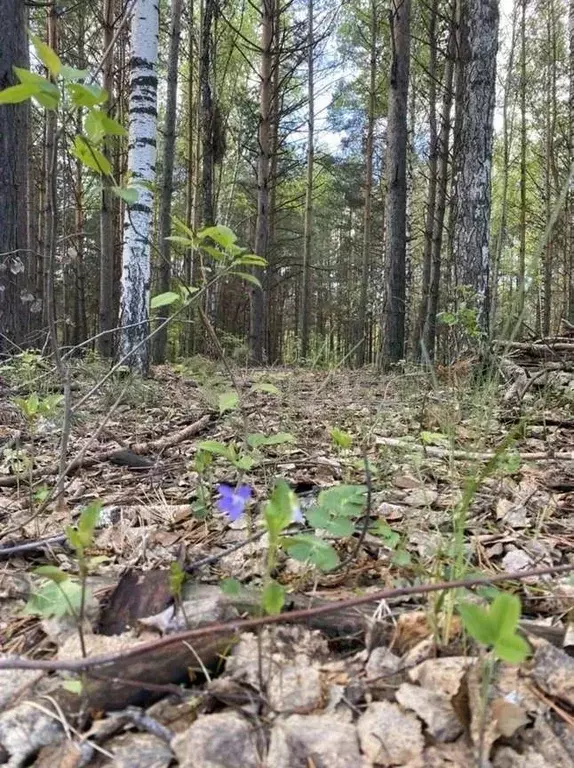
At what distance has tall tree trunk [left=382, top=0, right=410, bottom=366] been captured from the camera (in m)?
6.73

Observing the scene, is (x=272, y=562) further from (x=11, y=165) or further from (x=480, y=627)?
(x=11, y=165)

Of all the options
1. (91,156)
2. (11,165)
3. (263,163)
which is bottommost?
(91,156)

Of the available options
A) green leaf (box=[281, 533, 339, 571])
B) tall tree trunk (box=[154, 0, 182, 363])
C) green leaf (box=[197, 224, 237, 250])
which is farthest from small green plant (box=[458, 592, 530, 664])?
tall tree trunk (box=[154, 0, 182, 363])

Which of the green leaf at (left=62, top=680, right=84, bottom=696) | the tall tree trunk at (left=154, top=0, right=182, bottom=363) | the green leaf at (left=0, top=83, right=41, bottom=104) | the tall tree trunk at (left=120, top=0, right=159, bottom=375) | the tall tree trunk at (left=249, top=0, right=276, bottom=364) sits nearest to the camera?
the green leaf at (left=62, top=680, right=84, bottom=696)

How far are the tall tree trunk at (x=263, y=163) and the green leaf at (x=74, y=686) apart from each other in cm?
845

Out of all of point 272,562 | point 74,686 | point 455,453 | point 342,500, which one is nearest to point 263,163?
point 455,453

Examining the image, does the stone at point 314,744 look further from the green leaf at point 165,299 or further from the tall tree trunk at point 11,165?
the tall tree trunk at point 11,165

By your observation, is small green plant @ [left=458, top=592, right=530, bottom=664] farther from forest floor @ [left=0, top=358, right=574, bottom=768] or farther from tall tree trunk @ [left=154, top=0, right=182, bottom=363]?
tall tree trunk @ [left=154, top=0, right=182, bottom=363]

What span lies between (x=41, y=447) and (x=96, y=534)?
1.16 metres

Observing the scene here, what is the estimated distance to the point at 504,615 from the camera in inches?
25.1

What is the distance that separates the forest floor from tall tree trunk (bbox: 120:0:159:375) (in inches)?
131

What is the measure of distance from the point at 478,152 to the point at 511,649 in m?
4.81

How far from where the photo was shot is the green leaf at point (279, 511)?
76 cm

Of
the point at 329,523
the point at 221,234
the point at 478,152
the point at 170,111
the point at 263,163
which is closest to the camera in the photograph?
the point at 329,523
